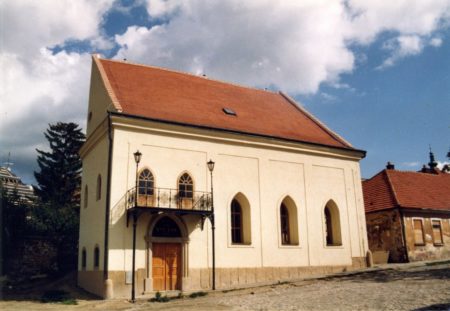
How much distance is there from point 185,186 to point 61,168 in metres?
20.0

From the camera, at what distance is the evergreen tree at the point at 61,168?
35656 millimetres

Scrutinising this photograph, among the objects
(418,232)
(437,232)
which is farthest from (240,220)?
(437,232)

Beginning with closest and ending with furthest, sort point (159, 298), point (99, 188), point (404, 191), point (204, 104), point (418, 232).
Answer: point (159, 298)
point (99, 188)
point (204, 104)
point (418, 232)
point (404, 191)

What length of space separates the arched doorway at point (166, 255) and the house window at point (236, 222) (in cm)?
288

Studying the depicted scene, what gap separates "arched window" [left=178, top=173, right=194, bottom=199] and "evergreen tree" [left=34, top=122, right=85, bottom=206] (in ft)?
60.2

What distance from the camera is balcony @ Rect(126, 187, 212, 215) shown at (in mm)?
17875

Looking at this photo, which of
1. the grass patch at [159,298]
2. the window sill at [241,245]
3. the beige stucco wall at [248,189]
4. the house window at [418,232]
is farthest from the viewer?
the house window at [418,232]

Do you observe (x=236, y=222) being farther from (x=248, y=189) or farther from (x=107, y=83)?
(x=107, y=83)

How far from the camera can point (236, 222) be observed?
69.3 ft

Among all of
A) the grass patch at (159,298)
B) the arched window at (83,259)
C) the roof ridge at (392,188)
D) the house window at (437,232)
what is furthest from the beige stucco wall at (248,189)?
the house window at (437,232)

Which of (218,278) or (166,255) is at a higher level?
(166,255)

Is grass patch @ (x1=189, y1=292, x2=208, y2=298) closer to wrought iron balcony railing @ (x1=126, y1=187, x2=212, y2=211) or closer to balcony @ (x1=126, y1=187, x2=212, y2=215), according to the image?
balcony @ (x1=126, y1=187, x2=212, y2=215)

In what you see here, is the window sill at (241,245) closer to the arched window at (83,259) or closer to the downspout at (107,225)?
the downspout at (107,225)

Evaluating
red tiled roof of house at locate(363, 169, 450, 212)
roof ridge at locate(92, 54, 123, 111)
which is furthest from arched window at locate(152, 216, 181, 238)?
red tiled roof of house at locate(363, 169, 450, 212)
